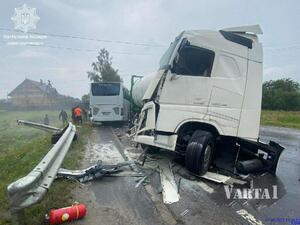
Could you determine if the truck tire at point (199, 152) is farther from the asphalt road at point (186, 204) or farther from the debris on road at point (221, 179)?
the asphalt road at point (186, 204)

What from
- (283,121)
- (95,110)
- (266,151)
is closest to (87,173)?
(266,151)

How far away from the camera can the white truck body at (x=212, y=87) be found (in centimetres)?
625

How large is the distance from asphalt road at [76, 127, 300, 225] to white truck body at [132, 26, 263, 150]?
3.74 ft

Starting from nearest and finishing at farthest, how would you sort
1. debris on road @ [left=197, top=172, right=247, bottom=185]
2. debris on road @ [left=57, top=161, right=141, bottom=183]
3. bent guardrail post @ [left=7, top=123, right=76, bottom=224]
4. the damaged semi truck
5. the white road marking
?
1. bent guardrail post @ [left=7, top=123, right=76, bottom=224]
2. the white road marking
3. debris on road @ [left=57, top=161, right=141, bottom=183]
4. debris on road @ [left=197, top=172, right=247, bottom=185]
5. the damaged semi truck

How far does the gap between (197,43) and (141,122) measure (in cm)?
235

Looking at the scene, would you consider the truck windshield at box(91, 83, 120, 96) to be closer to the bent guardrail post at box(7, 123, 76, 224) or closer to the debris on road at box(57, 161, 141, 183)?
the debris on road at box(57, 161, 141, 183)

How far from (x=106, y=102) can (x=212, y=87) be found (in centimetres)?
1320

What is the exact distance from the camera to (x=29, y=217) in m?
3.64

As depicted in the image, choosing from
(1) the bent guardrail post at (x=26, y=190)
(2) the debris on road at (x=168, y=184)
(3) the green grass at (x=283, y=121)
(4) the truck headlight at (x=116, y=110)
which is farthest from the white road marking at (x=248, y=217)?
(3) the green grass at (x=283, y=121)

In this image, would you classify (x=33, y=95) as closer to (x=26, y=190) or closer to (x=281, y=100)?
(x=281, y=100)

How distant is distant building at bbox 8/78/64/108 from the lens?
2704 inches

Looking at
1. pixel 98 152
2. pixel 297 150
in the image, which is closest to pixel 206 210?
pixel 98 152

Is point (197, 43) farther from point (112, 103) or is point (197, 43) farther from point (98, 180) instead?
point (112, 103)

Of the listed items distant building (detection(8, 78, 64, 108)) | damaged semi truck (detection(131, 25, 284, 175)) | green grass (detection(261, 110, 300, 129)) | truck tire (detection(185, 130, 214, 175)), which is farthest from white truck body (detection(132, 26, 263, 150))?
distant building (detection(8, 78, 64, 108))
